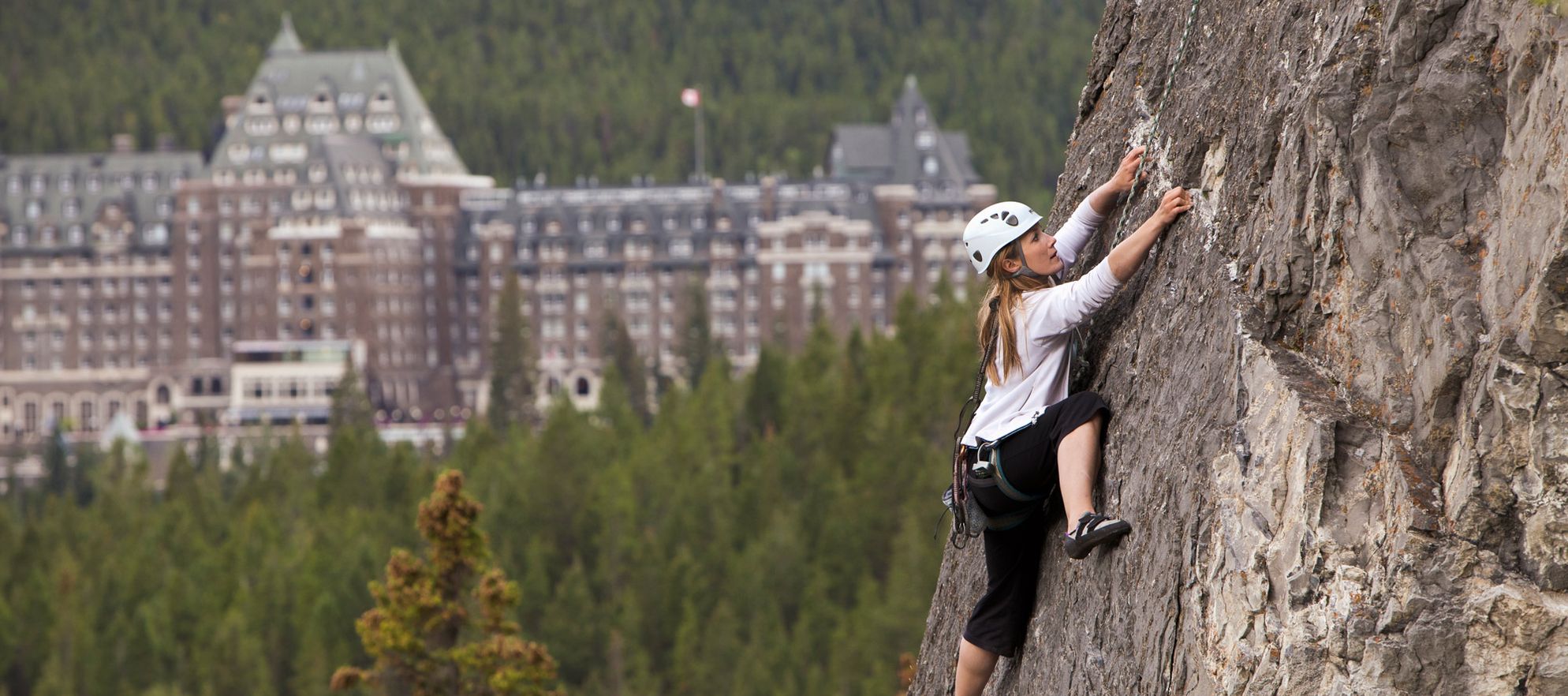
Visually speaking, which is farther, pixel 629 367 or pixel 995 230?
pixel 629 367

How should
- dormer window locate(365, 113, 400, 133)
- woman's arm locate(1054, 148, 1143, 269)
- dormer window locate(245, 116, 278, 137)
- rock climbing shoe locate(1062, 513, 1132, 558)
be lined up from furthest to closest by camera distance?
dormer window locate(365, 113, 400, 133), dormer window locate(245, 116, 278, 137), woman's arm locate(1054, 148, 1143, 269), rock climbing shoe locate(1062, 513, 1132, 558)

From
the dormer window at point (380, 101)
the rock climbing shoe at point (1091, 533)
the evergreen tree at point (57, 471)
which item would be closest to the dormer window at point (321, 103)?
the dormer window at point (380, 101)

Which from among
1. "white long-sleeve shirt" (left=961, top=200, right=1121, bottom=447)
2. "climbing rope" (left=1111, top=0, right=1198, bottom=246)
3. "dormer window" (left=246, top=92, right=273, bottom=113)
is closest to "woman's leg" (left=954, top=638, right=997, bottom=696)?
"white long-sleeve shirt" (left=961, top=200, right=1121, bottom=447)

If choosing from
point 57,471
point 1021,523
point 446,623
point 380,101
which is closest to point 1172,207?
point 1021,523

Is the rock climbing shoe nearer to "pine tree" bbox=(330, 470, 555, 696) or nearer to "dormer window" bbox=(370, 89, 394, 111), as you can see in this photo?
"pine tree" bbox=(330, 470, 555, 696)

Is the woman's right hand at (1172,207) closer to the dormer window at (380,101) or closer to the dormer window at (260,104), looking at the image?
the dormer window at (260,104)

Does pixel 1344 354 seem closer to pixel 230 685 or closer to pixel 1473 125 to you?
pixel 1473 125

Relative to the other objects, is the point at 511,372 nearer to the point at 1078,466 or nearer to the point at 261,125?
the point at 261,125

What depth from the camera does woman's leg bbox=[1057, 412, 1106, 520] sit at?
9.70 metres

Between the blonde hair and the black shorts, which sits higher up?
the blonde hair

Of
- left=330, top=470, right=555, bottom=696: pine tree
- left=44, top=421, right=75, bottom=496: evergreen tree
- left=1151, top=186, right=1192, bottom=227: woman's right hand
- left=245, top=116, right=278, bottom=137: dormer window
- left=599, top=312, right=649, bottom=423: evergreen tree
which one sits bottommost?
left=330, top=470, right=555, bottom=696: pine tree

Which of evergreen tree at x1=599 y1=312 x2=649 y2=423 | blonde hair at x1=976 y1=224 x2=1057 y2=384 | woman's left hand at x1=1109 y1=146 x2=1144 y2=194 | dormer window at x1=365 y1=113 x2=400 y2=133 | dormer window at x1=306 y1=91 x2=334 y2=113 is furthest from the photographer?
dormer window at x1=365 y1=113 x2=400 y2=133

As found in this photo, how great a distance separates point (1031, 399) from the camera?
10109mm

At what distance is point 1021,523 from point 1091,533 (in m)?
1.01
